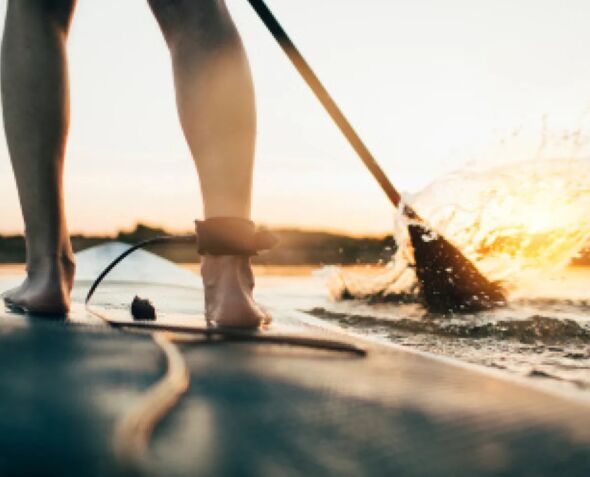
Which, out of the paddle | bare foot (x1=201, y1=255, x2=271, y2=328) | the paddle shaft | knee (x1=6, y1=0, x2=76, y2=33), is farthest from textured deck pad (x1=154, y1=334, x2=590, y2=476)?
the paddle

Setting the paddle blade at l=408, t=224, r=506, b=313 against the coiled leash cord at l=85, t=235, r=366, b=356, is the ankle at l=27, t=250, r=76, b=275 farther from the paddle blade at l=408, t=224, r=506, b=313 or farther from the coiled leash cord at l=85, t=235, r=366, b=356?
the paddle blade at l=408, t=224, r=506, b=313

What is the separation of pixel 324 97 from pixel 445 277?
40.9 inches

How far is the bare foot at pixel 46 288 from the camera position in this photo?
1.16 metres

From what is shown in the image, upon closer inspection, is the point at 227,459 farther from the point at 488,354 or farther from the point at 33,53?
the point at 488,354

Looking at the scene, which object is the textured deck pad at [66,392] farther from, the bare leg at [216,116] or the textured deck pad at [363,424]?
the bare leg at [216,116]

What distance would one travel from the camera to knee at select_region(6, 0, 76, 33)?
1188 mm

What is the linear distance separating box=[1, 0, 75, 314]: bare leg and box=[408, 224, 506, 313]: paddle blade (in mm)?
1903

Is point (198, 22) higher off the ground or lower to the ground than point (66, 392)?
higher

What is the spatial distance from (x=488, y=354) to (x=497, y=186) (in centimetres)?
165

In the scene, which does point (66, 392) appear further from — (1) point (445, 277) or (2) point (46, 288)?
(1) point (445, 277)

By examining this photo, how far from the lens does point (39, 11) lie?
1190 mm

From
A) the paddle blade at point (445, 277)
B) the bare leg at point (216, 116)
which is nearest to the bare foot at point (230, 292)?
the bare leg at point (216, 116)

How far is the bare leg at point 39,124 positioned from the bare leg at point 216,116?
0.24m

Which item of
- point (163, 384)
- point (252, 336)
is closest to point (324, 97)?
point (252, 336)
